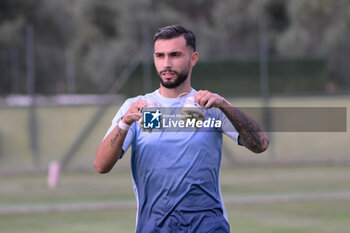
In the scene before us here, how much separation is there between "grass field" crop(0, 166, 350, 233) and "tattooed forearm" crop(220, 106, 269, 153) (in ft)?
22.0

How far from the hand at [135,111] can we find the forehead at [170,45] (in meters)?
0.43

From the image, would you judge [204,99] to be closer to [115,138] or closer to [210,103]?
[210,103]

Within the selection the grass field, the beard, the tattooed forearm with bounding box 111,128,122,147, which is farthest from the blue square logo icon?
the grass field

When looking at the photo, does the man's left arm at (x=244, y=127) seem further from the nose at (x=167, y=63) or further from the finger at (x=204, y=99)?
the nose at (x=167, y=63)

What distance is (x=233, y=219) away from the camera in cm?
1298

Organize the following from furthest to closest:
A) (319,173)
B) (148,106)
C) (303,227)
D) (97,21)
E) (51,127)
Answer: (97,21), (51,127), (319,173), (303,227), (148,106)

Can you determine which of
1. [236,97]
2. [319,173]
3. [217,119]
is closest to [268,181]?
[319,173]

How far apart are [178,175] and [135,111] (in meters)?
0.55

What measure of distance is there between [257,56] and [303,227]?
1260 centimetres

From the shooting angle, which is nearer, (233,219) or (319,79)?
(233,219)

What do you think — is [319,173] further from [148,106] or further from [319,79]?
[148,106]

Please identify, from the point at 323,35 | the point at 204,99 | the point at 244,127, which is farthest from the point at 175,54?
the point at 323,35

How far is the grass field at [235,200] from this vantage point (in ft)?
41.0

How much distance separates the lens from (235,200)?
15.7 m
